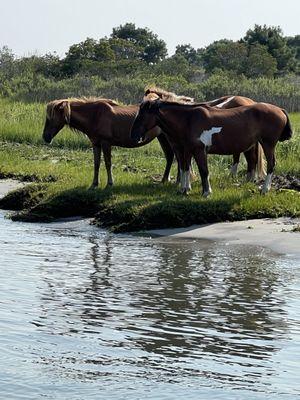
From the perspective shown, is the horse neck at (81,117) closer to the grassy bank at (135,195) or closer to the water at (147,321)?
the grassy bank at (135,195)

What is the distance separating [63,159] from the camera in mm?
23797

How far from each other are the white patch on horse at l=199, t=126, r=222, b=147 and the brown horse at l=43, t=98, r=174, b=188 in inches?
68.7

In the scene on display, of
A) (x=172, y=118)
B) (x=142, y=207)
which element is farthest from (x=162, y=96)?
(x=142, y=207)

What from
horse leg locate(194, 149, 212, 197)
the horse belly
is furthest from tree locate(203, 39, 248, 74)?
horse leg locate(194, 149, 212, 197)

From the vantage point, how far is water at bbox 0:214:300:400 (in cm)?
762

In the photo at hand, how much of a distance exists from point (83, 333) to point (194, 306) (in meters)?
1.51

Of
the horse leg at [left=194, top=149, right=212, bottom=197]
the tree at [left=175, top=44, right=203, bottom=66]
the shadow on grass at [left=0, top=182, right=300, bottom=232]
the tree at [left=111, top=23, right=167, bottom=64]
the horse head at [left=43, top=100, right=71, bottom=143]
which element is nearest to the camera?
the shadow on grass at [left=0, top=182, right=300, bottom=232]

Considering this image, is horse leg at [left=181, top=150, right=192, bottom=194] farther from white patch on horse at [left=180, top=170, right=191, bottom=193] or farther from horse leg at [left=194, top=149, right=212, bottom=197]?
horse leg at [left=194, top=149, right=212, bottom=197]

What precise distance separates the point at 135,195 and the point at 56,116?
8.32 ft

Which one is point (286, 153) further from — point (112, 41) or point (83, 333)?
point (112, 41)

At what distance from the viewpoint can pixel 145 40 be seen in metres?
79.6

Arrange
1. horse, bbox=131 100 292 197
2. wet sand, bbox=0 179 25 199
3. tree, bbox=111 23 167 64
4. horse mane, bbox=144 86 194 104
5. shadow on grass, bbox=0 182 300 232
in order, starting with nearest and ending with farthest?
shadow on grass, bbox=0 182 300 232 < horse, bbox=131 100 292 197 < horse mane, bbox=144 86 194 104 < wet sand, bbox=0 179 25 199 < tree, bbox=111 23 167 64

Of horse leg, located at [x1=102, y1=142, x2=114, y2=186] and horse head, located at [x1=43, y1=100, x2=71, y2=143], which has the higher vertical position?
horse head, located at [x1=43, y1=100, x2=71, y2=143]

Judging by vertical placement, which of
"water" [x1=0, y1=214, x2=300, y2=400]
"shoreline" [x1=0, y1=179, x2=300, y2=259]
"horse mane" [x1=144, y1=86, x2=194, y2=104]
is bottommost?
"water" [x1=0, y1=214, x2=300, y2=400]
